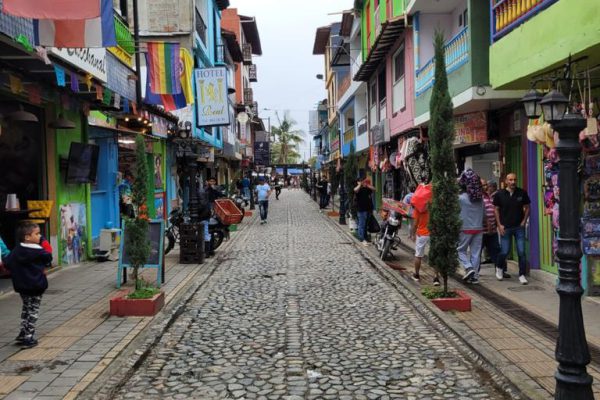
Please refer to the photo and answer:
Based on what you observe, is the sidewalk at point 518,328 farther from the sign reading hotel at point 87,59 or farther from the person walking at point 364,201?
the sign reading hotel at point 87,59

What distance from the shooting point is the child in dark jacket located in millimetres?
5934

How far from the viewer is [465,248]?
388 inches

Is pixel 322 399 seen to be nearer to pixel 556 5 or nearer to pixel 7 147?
pixel 556 5

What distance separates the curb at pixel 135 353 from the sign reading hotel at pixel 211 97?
36.9 ft

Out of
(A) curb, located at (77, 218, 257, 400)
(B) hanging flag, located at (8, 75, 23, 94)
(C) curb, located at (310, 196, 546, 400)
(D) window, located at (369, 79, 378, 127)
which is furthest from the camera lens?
(D) window, located at (369, 79, 378, 127)

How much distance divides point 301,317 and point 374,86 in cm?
1792

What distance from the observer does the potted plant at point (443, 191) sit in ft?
24.7

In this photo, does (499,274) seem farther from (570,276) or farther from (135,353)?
(135,353)

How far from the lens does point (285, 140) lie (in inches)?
3376

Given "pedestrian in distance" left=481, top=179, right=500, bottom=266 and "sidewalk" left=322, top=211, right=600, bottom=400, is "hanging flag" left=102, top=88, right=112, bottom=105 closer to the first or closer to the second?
"sidewalk" left=322, top=211, right=600, bottom=400

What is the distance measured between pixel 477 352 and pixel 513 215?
170 inches

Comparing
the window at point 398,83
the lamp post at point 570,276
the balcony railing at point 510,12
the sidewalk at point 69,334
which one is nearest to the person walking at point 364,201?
the window at point 398,83

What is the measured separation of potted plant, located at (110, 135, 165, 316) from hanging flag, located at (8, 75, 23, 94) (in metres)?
1.85

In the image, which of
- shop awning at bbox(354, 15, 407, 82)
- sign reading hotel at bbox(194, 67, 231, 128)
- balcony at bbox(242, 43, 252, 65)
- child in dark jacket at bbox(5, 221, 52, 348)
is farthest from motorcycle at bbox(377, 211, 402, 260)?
balcony at bbox(242, 43, 252, 65)
